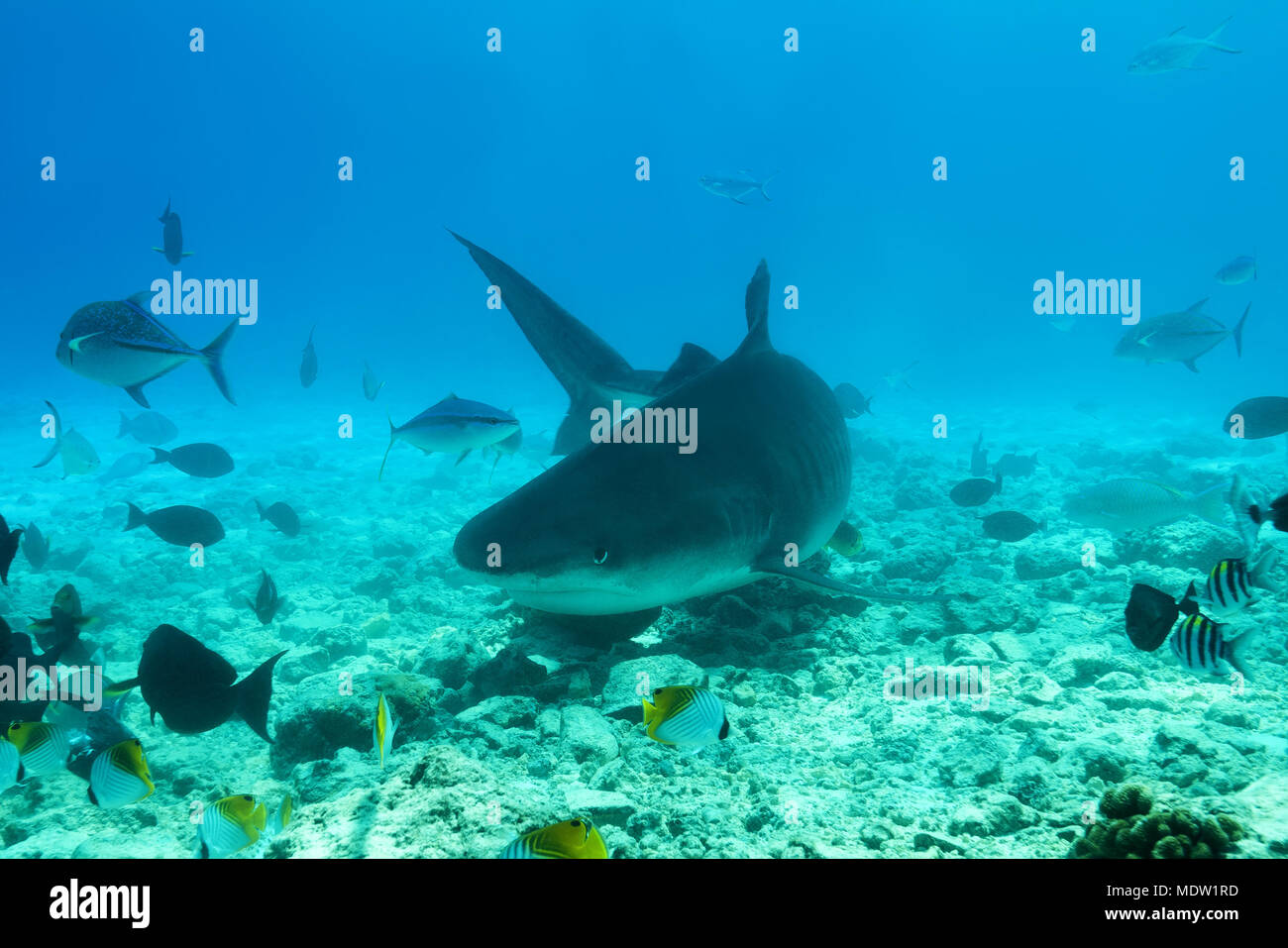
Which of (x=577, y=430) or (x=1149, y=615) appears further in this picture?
(x=577, y=430)

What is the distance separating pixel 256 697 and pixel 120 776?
2.08 feet

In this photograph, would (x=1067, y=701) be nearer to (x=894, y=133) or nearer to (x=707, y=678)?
(x=707, y=678)

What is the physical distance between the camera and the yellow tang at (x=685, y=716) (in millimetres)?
2727

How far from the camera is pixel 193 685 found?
11.0ft

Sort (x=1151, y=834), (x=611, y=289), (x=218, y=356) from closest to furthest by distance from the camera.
A: 1. (x=1151, y=834)
2. (x=218, y=356)
3. (x=611, y=289)

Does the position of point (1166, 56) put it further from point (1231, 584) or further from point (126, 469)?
point (126, 469)

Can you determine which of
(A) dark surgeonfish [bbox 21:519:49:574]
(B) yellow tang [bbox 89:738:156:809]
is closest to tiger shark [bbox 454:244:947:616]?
(B) yellow tang [bbox 89:738:156:809]

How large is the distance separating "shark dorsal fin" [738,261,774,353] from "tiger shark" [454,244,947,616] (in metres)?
0.18

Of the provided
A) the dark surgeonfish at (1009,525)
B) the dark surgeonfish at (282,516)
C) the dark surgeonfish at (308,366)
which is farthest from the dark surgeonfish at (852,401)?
the dark surgeonfish at (308,366)

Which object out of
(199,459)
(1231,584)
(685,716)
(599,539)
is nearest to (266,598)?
(199,459)

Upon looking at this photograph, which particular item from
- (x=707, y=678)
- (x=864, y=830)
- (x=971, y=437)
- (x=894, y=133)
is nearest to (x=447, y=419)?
(x=707, y=678)

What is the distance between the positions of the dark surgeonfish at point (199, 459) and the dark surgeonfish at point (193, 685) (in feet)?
20.0

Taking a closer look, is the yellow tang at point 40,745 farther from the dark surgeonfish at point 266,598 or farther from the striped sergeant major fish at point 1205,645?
the striped sergeant major fish at point 1205,645
